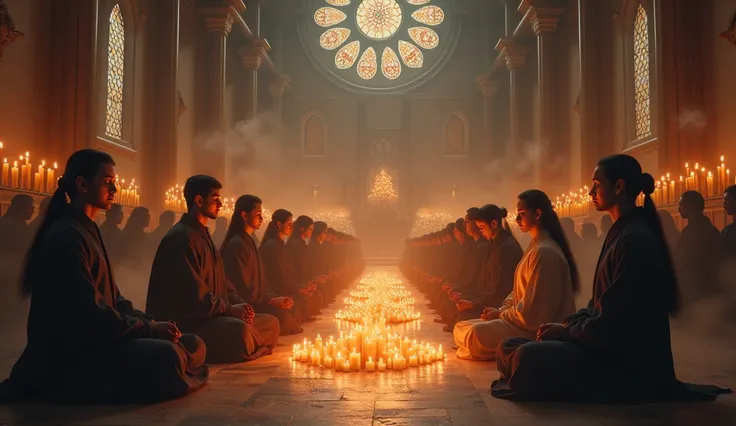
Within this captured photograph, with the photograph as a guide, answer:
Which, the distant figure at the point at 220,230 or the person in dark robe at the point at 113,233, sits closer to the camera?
the person in dark robe at the point at 113,233

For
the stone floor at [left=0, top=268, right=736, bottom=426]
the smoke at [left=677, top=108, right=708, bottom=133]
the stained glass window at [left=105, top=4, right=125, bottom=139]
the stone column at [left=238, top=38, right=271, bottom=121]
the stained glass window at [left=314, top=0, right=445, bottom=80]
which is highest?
the stained glass window at [left=314, top=0, right=445, bottom=80]

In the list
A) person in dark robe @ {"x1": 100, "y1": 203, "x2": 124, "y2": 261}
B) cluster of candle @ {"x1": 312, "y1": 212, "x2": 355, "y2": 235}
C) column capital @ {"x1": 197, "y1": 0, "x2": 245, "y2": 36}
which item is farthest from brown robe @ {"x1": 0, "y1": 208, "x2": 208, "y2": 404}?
cluster of candle @ {"x1": 312, "y1": 212, "x2": 355, "y2": 235}

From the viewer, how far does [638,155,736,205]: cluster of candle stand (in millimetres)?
9547

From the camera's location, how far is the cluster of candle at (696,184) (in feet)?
31.3

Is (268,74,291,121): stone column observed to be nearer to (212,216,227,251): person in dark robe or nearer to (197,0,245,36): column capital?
(197,0,245,36): column capital

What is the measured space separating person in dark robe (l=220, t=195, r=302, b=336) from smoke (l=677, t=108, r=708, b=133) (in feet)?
26.7

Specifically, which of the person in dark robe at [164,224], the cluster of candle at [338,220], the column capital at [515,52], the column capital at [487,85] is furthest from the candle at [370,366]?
the column capital at [487,85]

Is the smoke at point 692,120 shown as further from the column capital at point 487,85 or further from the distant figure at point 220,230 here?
the column capital at point 487,85

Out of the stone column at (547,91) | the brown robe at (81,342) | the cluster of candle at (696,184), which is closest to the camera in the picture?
the brown robe at (81,342)

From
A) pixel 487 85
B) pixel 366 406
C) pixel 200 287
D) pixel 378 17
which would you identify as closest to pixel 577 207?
pixel 200 287

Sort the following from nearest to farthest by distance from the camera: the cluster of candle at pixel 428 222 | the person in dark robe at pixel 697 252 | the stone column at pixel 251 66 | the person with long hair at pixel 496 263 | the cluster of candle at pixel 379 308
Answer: the person with long hair at pixel 496 263 → the person in dark robe at pixel 697 252 → the cluster of candle at pixel 379 308 → the stone column at pixel 251 66 → the cluster of candle at pixel 428 222

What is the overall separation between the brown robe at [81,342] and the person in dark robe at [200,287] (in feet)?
3.50

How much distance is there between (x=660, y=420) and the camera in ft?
12.2

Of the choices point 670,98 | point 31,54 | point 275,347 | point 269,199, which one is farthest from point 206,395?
point 269,199
